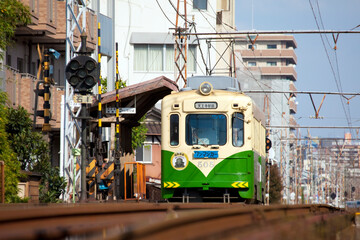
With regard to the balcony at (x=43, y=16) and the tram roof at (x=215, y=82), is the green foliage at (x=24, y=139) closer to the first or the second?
the balcony at (x=43, y=16)

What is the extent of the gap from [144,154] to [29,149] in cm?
2441

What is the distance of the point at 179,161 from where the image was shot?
1753 centimetres

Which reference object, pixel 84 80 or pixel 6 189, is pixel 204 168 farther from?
pixel 6 189

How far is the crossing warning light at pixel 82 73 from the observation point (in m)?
15.7

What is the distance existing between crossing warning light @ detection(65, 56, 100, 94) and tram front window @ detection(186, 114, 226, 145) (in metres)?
2.77

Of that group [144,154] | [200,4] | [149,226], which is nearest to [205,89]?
[149,226]

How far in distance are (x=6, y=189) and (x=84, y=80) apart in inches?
118

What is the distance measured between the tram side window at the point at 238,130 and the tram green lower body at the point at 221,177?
0.26 m

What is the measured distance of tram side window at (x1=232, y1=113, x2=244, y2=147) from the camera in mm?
17438

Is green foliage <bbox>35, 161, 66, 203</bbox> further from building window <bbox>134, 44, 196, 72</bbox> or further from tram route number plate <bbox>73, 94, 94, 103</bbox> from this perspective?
building window <bbox>134, 44, 196, 72</bbox>

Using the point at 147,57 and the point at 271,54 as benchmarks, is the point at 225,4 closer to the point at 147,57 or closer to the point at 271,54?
the point at 147,57

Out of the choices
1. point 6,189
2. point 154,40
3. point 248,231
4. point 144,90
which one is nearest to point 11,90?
point 144,90

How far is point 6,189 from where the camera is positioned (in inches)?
556

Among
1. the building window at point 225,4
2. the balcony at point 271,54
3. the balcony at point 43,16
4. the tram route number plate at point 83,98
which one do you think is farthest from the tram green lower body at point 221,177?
the balcony at point 271,54
